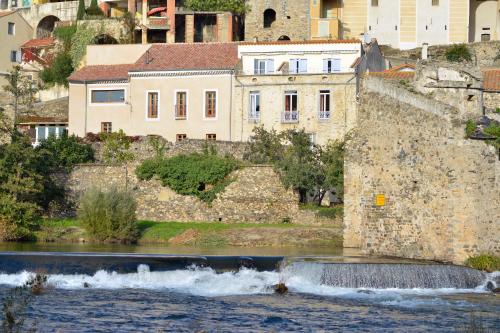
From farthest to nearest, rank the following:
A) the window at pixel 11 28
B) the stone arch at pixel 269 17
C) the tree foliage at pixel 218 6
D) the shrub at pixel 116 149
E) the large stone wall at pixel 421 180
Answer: the window at pixel 11 28
the stone arch at pixel 269 17
the tree foliage at pixel 218 6
the shrub at pixel 116 149
the large stone wall at pixel 421 180

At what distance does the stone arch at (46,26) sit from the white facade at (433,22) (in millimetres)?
25434

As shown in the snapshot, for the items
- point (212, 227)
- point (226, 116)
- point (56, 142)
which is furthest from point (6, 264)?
point (226, 116)

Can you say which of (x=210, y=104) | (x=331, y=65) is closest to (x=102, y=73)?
(x=210, y=104)

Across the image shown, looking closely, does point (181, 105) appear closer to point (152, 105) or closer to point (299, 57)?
point (152, 105)

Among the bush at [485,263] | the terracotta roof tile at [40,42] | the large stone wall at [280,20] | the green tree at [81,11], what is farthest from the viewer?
the terracotta roof tile at [40,42]

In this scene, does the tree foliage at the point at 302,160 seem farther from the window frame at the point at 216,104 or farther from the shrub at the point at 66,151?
the shrub at the point at 66,151

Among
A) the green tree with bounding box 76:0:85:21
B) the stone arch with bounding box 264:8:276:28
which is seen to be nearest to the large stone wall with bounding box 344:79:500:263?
the stone arch with bounding box 264:8:276:28

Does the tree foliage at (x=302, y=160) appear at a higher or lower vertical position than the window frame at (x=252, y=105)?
lower

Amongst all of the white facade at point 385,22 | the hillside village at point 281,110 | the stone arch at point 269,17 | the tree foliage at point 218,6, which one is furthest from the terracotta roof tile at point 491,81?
the tree foliage at point 218,6

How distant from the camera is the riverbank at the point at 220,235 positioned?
4425 cm

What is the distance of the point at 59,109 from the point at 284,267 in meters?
36.0

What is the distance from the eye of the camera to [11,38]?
261 feet

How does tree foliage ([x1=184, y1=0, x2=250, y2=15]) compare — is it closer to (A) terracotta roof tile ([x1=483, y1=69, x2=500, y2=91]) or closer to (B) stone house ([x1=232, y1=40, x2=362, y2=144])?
(B) stone house ([x1=232, y1=40, x2=362, y2=144])

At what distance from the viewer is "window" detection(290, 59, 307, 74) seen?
192 feet
